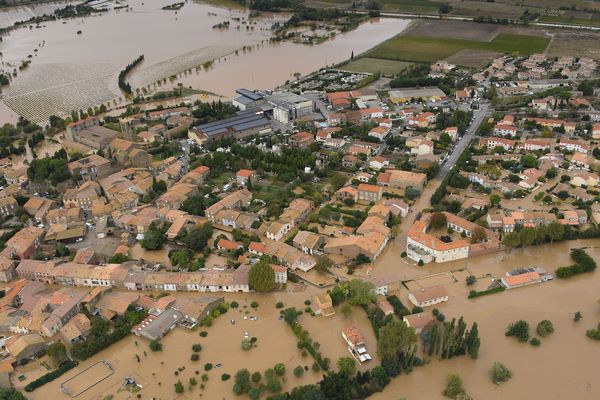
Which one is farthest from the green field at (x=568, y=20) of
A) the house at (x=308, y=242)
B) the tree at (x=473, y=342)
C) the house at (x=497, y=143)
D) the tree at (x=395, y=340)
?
the tree at (x=395, y=340)

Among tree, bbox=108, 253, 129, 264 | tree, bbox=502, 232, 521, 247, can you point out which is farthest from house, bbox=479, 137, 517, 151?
tree, bbox=108, 253, 129, 264

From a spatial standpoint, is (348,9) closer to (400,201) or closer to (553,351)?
(400,201)

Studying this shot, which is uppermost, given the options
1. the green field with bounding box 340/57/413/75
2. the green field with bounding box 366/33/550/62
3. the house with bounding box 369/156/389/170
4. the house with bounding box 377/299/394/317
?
the green field with bounding box 366/33/550/62

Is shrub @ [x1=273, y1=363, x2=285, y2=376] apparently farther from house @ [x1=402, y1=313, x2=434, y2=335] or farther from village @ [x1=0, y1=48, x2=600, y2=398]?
house @ [x1=402, y1=313, x2=434, y2=335]

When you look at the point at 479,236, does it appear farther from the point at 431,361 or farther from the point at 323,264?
the point at 431,361

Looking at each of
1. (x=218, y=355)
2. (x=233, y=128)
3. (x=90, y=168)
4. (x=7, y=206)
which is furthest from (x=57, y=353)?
(x=233, y=128)
